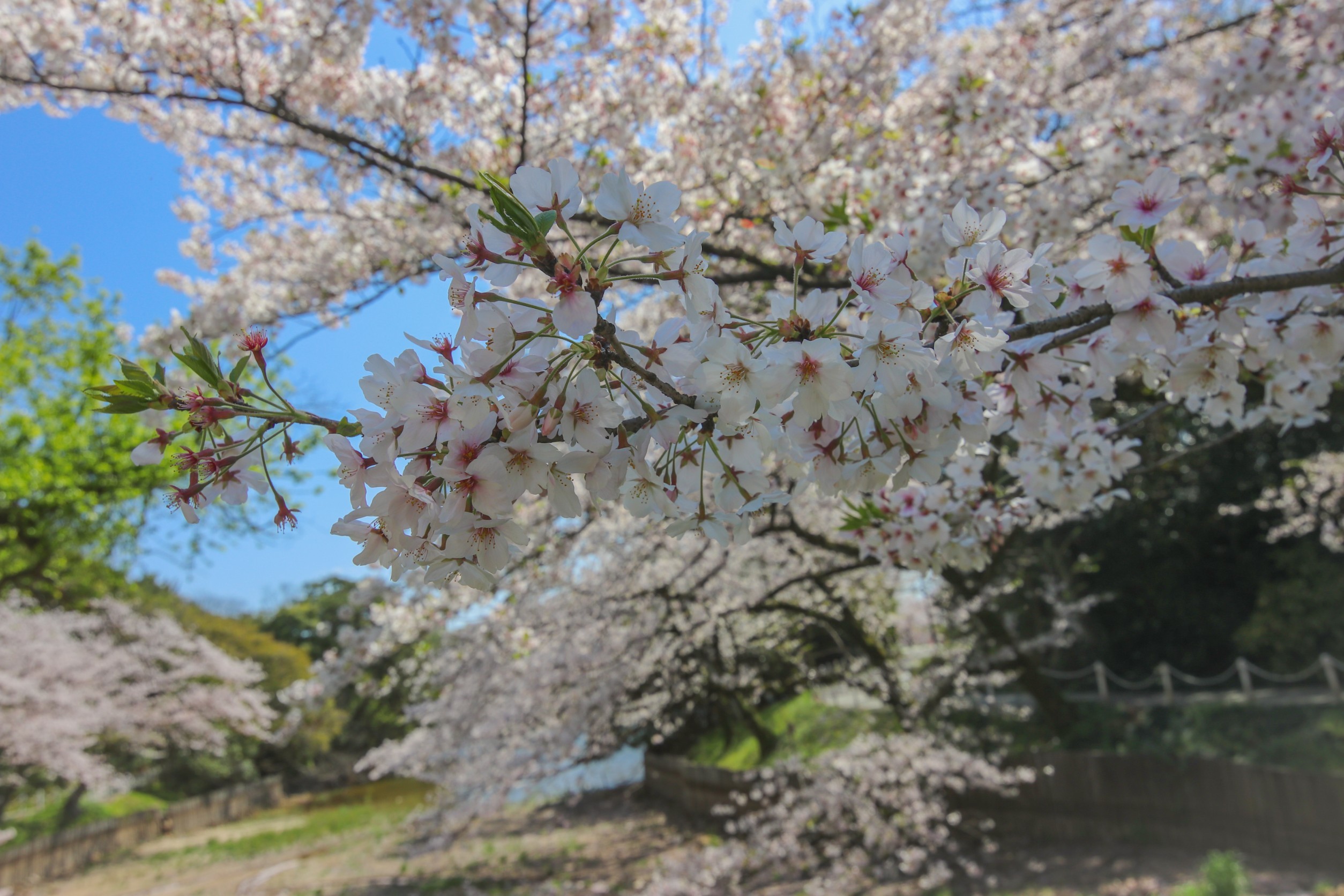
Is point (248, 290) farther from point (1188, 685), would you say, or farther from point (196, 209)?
point (1188, 685)

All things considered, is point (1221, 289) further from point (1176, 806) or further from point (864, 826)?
point (1176, 806)

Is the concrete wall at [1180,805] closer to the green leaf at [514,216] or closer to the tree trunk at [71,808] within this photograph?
the green leaf at [514,216]

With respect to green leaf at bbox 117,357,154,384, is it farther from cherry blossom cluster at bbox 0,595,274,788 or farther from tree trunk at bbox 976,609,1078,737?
cherry blossom cluster at bbox 0,595,274,788

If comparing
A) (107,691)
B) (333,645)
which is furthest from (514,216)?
(333,645)

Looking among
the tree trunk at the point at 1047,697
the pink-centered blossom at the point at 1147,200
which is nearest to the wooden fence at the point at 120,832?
the tree trunk at the point at 1047,697

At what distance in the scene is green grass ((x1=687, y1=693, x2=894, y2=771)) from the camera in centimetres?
728

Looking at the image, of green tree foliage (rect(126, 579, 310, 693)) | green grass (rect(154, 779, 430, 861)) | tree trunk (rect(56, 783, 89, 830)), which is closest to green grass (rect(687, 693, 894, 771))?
green grass (rect(154, 779, 430, 861))

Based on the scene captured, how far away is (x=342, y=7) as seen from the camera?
4.24 metres

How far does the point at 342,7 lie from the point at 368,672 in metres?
4.08

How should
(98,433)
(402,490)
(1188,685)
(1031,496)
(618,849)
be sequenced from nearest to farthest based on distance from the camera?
(402,490) → (1031,496) → (618,849) → (1188,685) → (98,433)

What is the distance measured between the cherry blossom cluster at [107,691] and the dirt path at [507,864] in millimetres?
1919

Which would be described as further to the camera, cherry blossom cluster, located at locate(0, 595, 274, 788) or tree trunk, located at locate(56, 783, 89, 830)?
tree trunk, located at locate(56, 783, 89, 830)

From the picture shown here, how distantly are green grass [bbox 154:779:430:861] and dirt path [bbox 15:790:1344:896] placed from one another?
6 cm

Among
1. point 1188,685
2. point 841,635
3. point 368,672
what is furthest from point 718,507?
point 1188,685
